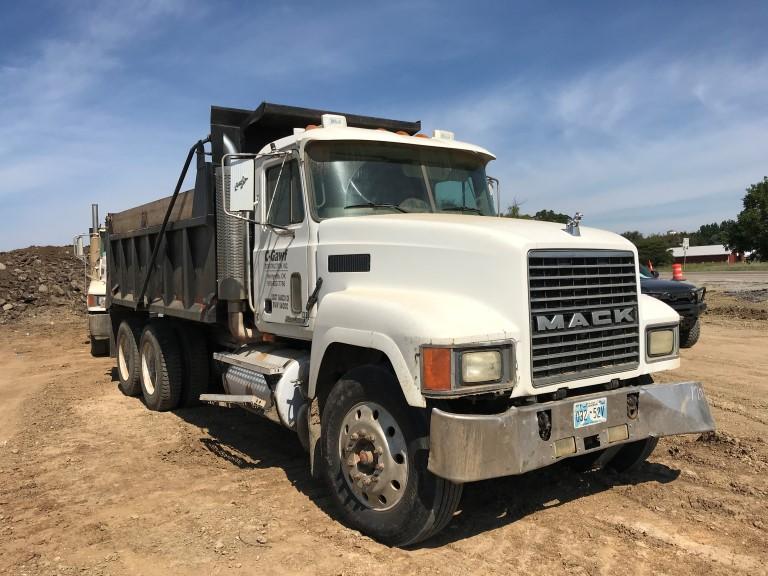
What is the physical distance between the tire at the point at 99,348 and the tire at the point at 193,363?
6.45m

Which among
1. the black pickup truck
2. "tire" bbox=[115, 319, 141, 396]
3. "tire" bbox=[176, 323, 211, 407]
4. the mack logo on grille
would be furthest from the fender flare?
the black pickup truck

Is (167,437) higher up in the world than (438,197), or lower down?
lower down

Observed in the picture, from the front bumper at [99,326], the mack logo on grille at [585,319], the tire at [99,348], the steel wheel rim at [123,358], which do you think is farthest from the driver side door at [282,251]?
the tire at [99,348]

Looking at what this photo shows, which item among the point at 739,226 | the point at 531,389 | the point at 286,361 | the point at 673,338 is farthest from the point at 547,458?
the point at 739,226

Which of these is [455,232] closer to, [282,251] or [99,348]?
[282,251]

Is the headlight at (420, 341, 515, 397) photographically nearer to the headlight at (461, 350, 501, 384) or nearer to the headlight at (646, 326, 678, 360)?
the headlight at (461, 350, 501, 384)

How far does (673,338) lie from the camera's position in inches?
185

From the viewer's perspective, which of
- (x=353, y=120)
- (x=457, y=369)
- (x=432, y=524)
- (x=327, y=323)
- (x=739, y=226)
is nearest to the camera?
(x=457, y=369)

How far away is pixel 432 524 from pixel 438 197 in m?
2.65

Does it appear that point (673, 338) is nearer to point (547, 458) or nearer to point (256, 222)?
point (547, 458)

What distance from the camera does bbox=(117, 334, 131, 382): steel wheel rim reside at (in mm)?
9195

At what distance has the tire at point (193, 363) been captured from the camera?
780cm

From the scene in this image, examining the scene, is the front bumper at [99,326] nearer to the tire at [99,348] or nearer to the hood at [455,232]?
the tire at [99,348]

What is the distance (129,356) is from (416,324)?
6605mm
